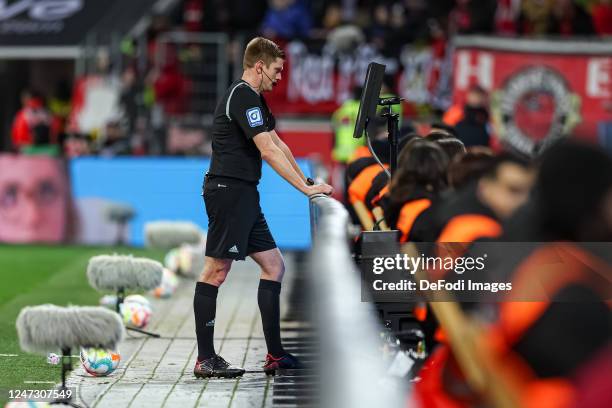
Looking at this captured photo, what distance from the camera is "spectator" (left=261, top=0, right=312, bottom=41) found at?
23531mm

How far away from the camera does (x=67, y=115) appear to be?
25.6m

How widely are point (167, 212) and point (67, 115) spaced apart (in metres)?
5.25

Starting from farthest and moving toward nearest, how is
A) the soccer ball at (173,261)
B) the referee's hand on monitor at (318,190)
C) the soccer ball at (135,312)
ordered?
the soccer ball at (173,261), the soccer ball at (135,312), the referee's hand on monitor at (318,190)

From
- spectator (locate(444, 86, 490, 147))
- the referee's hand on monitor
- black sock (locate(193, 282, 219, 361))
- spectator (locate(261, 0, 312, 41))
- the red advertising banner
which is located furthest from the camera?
spectator (locate(261, 0, 312, 41))

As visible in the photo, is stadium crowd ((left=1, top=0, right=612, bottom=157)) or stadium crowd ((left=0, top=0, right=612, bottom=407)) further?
stadium crowd ((left=1, top=0, right=612, bottom=157))

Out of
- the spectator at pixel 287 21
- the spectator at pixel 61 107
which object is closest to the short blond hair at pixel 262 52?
the spectator at pixel 287 21

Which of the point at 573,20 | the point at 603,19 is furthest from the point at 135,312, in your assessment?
the point at 603,19

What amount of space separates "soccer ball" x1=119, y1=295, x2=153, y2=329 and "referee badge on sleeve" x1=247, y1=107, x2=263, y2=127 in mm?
3129

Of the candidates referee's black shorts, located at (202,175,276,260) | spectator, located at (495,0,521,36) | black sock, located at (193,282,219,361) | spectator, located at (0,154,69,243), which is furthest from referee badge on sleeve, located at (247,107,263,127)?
spectator, located at (495,0,521,36)

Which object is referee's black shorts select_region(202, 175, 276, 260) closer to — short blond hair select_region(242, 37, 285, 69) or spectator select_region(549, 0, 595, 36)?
short blond hair select_region(242, 37, 285, 69)

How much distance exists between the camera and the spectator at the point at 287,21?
23.5 metres

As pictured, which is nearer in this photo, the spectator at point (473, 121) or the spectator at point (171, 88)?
the spectator at point (473, 121)

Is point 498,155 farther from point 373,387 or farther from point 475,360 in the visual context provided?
point 373,387

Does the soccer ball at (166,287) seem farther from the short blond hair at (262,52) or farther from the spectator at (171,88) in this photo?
the spectator at (171,88)
